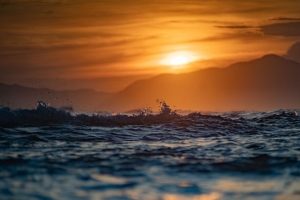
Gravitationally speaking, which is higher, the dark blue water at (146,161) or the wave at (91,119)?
the wave at (91,119)

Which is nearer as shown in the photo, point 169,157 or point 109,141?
point 169,157

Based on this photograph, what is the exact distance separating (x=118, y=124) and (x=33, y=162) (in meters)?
12.0

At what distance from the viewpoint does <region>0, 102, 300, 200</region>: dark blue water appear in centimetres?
879

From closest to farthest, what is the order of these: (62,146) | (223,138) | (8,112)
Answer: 1. (62,146)
2. (223,138)
3. (8,112)

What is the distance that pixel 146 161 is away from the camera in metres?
12.0

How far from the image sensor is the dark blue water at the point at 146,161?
879cm

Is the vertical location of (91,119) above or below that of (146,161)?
above

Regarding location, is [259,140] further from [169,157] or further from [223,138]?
[169,157]

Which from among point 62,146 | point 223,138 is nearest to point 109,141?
point 62,146

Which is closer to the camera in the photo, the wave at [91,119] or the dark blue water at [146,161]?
the dark blue water at [146,161]

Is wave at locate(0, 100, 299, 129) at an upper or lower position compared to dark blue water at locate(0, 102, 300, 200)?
upper

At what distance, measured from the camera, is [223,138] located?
59.1 ft

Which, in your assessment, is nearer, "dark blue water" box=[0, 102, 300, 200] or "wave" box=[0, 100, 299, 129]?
"dark blue water" box=[0, 102, 300, 200]

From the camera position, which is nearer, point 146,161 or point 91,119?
point 146,161
